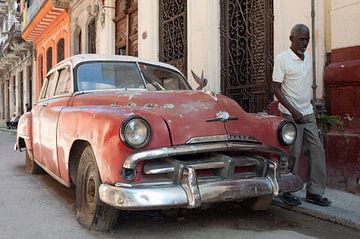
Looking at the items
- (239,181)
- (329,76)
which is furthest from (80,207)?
(329,76)

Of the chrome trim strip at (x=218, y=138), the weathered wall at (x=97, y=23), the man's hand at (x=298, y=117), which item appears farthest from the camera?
the weathered wall at (x=97, y=23)

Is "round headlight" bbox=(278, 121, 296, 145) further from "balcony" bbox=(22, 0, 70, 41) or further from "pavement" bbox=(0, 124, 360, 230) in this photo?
"balcony" bbox=(22, 0, 70, 41)

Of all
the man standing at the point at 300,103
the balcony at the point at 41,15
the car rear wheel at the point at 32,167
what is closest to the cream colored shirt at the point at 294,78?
the man standing at the point at 300,103

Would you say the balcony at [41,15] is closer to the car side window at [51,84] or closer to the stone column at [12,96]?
the stone column at [12,96]

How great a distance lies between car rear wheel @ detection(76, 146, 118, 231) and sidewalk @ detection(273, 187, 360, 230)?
6.58ft

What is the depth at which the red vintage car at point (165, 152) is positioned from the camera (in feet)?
10.8

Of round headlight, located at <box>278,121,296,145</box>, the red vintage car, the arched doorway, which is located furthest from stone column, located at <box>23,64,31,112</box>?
round headlight, located at <box>278,121,296,145</box>

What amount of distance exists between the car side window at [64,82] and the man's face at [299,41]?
8.41ft

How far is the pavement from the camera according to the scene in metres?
4.08

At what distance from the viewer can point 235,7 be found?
26.0ft

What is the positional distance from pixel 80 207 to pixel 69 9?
622 inches

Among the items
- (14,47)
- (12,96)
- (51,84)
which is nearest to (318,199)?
(51,84)

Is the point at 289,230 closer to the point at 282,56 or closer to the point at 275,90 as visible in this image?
the point at 275,90

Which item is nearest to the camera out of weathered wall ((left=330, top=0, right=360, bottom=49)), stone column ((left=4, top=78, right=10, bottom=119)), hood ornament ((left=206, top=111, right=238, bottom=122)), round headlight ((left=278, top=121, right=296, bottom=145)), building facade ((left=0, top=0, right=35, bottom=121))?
hood ornament ((left=206, top=111, right=238, bottom=122))
